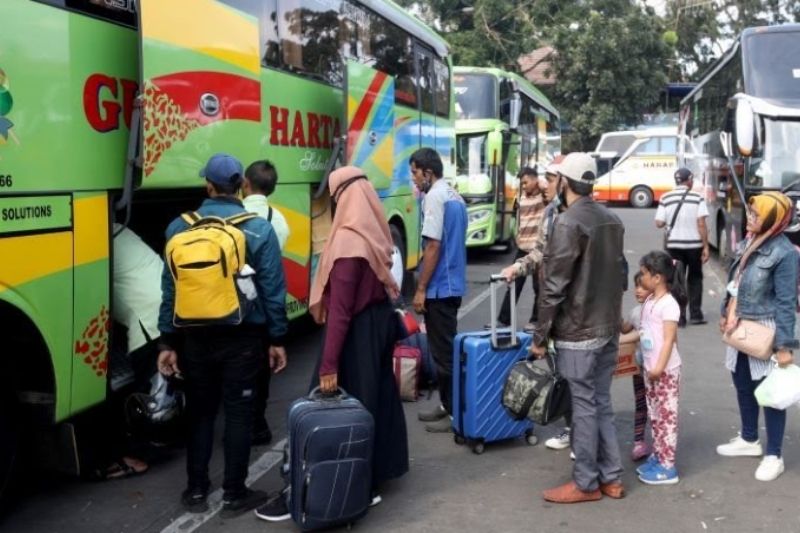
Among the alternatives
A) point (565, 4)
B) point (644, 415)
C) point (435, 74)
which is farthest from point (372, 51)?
point (565, 4)

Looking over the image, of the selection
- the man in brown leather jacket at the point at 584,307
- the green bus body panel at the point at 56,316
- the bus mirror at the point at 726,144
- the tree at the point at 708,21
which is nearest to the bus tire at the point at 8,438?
the green bus body panel at the point at 56,316

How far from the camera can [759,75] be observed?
Answer: 37.3 ft

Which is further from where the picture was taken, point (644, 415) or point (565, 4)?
point (565, 4)

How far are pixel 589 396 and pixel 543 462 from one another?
955 millimetres

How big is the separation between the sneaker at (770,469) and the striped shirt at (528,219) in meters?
4.01

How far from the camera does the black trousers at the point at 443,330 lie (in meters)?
5.52

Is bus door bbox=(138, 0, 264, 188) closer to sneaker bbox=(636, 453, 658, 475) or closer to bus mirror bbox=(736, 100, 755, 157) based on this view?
sneaker bbox=(636, 453, 658, 475)

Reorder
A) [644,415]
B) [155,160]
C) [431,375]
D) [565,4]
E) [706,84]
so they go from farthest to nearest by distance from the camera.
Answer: [565,4]
[706,84]
[431,375]
[644,415]
[155,160]

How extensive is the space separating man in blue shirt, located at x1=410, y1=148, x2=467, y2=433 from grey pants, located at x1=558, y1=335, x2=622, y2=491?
1249 mm

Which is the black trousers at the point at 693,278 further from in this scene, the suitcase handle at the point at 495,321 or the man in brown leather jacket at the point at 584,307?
the man in brown leather jacket at the point at 584,307

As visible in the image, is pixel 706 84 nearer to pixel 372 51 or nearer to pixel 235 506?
pixel 372 51

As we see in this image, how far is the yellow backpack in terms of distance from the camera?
392 cm

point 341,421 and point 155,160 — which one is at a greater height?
point 155,160

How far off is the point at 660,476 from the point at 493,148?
33.7 ft
